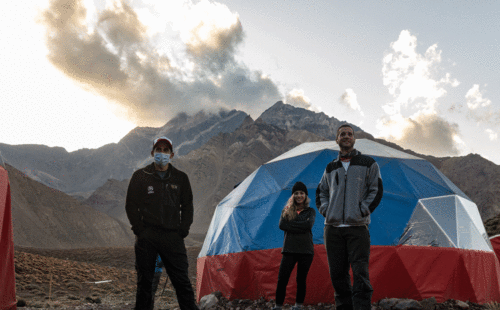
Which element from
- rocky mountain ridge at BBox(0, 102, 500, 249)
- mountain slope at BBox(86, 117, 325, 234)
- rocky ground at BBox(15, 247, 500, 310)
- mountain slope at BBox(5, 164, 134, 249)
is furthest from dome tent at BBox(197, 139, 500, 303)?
mountain slope at BBox(86, 117, 325, 234)

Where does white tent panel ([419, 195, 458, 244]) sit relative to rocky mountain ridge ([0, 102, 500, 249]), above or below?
below

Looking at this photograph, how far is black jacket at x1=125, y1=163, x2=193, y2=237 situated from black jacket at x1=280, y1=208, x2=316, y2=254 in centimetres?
Answer: 162

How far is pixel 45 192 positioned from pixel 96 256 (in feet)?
103

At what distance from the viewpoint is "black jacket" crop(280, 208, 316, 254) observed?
479 centimetres

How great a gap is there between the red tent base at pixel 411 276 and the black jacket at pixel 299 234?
5.66ft

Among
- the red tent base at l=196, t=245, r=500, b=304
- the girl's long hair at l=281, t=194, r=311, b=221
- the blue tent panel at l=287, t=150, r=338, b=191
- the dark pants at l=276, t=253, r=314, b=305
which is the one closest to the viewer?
the dark pants at l=276, t=253, r=314, b=305

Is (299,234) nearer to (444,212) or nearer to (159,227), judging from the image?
(159,227)

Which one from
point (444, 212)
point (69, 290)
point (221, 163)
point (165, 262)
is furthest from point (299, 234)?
point (221, 163)

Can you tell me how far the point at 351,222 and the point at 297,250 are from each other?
1277mm

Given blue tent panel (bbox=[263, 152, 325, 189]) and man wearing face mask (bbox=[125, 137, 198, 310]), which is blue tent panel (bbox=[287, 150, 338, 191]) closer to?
blue tent panel (bbox=[263, 152, 325, 189])

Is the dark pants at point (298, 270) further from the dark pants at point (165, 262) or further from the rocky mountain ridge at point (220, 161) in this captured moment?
the rocky mountain ridge at point (220, 161)

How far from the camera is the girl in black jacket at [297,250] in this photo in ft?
15.7

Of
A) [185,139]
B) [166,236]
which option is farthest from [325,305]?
[185,139]

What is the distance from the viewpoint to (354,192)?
3.82 m
